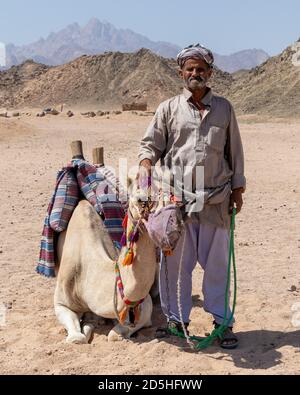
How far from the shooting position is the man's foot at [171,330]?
451 centimetres

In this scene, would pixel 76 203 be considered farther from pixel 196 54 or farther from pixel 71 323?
pixel 196 54

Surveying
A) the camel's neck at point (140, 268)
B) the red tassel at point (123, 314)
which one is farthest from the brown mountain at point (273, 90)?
the camel's neck at point (140, 268)

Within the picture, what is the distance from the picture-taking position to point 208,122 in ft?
13.7

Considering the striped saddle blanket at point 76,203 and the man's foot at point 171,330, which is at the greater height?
the striped saddle blanket at point 76,203

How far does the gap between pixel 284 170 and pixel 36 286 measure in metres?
8.60

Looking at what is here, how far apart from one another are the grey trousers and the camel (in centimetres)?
23

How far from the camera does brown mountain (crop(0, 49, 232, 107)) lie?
6272cm

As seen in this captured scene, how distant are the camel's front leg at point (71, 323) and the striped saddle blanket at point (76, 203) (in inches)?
17.4

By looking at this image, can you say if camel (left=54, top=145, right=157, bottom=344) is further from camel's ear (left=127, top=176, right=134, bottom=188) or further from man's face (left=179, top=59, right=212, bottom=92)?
man's face (left=179, top=59, right=212, bottom=92)

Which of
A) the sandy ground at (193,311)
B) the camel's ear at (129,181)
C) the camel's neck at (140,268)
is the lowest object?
the sandy ground at (193,311)

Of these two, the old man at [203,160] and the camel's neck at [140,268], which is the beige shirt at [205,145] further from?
the camel's neck at [140,268]

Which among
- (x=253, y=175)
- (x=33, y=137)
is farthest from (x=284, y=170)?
(x=33, y=137)

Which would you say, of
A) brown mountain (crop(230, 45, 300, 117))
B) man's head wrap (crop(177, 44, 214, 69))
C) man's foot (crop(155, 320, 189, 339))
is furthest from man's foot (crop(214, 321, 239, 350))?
brown mountain (crop(230, 45, 300, 117))

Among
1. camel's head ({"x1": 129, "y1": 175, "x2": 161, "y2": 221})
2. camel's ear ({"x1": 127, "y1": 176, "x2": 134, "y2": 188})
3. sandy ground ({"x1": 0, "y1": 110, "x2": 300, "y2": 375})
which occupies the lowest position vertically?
sandy ground ({"x1": 0, "y1": 110, "x2": 300, "y2": 375})
